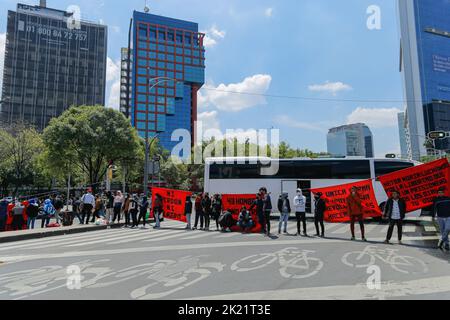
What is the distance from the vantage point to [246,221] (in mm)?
15680

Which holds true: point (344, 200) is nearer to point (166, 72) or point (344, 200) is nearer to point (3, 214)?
point (3, 214)

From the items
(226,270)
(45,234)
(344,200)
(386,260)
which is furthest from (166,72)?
(226,270)

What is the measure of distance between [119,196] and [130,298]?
13646 mm

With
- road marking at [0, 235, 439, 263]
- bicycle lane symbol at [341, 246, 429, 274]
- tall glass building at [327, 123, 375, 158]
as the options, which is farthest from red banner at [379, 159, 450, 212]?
tall glass building at [327, 123, 375, 158]

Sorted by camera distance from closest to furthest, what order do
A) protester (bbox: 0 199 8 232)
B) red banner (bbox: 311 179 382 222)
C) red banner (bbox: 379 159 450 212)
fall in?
red banner (bbox: 379 159 450 212)
red banner (bbox: 311 179 382 222)
protester (bbox: 0 199 8 232)

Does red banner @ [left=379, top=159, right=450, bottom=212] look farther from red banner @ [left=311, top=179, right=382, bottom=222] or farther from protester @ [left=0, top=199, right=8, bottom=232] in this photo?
protester @ [left=0, top=199, right=8, bottom=232]

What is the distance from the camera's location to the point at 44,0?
10225 centimetres

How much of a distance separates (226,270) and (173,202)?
11.7 meters

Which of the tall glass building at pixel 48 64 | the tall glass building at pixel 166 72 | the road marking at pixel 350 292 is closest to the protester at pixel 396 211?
the road marking at pixel 350 292

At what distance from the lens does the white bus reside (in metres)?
21.5

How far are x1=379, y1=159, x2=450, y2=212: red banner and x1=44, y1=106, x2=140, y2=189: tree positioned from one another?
3026 cm

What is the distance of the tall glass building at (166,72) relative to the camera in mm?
117000
